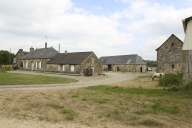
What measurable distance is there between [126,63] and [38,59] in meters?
21.3

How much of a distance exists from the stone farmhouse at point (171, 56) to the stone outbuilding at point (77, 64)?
11.2 metres

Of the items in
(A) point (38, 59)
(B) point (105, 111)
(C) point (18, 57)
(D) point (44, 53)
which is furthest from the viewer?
(C) point (18, 57)

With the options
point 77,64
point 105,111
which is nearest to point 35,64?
point 77,64

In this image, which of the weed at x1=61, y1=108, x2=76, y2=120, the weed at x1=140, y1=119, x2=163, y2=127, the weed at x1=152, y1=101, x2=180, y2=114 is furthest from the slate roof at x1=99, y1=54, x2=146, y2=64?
the weed at x1=140, y1=119, x2=163, y2=127

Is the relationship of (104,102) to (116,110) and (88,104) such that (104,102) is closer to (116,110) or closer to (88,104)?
(88,104)

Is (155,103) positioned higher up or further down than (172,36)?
further down

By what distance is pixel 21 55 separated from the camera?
60.6m

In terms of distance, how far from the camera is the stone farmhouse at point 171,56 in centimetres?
3422

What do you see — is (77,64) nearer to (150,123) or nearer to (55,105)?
(55,105)

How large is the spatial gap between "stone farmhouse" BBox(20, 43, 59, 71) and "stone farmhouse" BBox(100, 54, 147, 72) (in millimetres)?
17913

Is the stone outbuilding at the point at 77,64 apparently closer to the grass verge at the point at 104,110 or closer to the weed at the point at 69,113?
the grass verge at the point at 104,110

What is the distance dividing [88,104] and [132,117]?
288 centimetres

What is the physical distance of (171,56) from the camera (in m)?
35.0

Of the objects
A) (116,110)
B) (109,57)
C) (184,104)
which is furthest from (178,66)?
(109,57)
